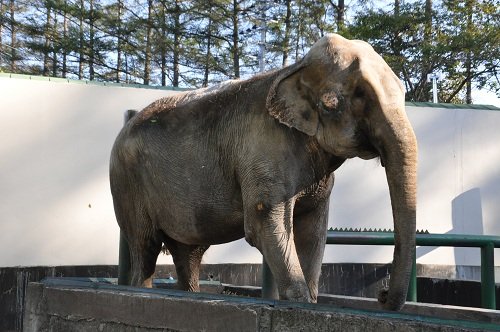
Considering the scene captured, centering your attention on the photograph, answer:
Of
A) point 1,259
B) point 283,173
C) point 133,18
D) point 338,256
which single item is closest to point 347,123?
point 283,173

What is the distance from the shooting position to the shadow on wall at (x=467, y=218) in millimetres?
12023

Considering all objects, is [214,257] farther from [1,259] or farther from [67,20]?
[67,20]

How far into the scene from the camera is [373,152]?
3584 mm

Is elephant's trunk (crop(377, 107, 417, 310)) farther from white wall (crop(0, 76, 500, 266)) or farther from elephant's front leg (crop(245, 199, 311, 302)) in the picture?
white wall (crop(0, 76, 500, 266))

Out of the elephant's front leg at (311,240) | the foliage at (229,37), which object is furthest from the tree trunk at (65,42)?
the elephant's front leg at (311,240)

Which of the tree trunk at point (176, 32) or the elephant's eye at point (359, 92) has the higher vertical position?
the tree trunk at point (176, 32)

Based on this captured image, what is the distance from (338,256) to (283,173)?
25.6 feet

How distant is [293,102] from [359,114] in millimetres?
355

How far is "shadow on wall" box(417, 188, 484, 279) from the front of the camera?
12023 mm

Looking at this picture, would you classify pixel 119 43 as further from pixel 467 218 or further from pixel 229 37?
pixel 467 218

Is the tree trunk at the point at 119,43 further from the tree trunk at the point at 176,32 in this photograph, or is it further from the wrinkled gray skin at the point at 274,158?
the wrinkled gray skin at the point at 274,158

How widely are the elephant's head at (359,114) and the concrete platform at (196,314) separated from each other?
40cm

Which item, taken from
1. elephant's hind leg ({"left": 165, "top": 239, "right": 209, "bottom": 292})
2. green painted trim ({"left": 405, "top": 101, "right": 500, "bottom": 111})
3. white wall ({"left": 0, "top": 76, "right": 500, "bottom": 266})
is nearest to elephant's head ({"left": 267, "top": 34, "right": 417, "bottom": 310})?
elephant's hind leg ({"left": 165, "top": 239, "right": 209, "bottom": 292})

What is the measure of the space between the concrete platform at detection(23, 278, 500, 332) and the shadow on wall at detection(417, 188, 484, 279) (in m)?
7.95
